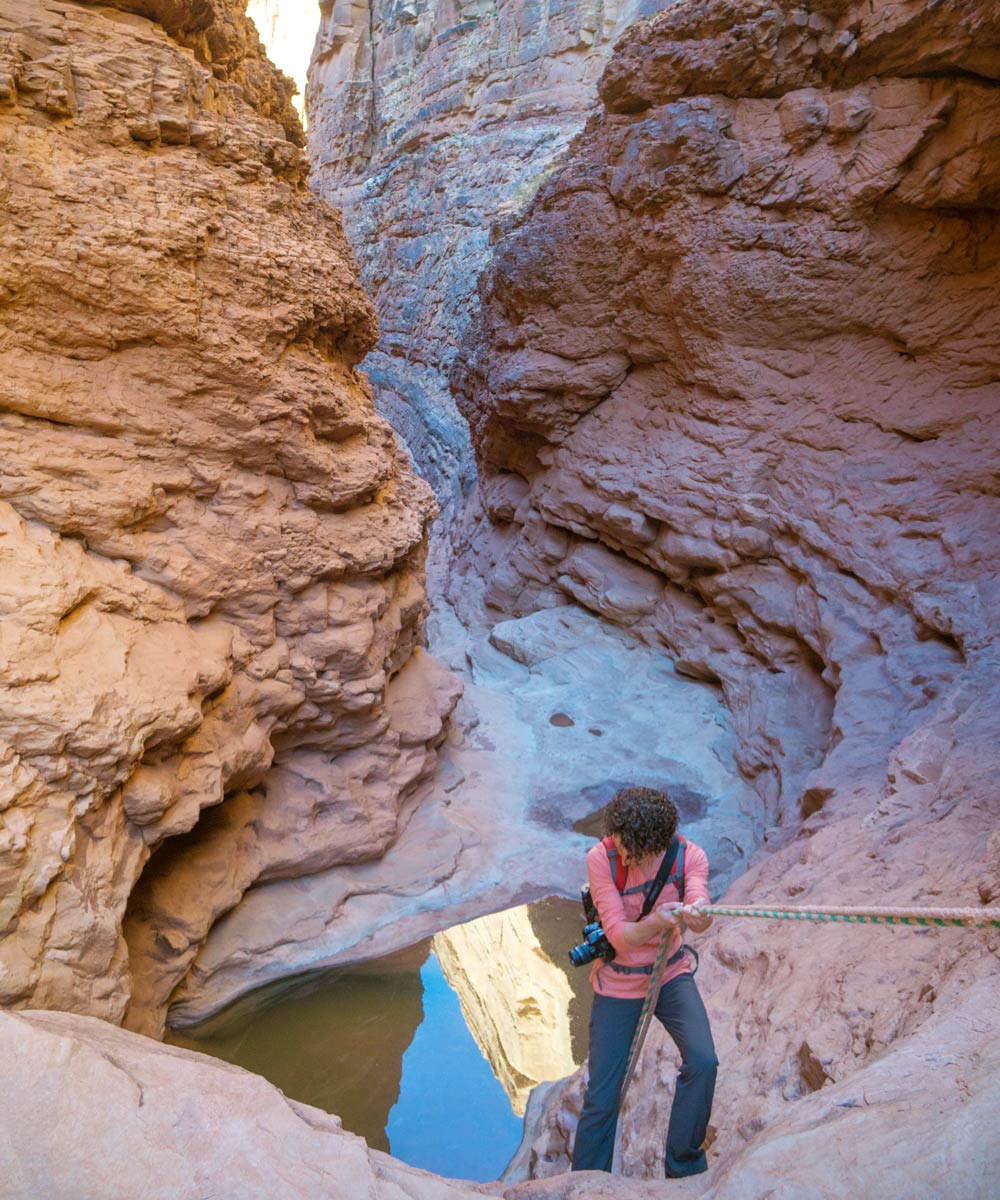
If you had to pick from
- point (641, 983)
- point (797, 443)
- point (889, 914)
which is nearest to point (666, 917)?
point (641, 983)

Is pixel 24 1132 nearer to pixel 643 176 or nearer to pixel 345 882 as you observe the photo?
pixel 345 882

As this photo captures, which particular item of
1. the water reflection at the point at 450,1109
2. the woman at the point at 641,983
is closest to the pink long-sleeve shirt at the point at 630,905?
the woman at the point at 641,983

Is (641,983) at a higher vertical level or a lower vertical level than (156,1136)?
higher

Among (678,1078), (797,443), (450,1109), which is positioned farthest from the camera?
(797,443)

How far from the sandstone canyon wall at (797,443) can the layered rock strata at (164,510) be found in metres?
2.49

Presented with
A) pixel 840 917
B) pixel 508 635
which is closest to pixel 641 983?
pixel 840 917

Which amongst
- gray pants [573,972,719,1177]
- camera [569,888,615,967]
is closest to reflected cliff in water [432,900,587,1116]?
gray pants [573,972,719,1177]

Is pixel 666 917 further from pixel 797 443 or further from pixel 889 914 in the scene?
pixel 797 443

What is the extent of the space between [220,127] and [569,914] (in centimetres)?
572

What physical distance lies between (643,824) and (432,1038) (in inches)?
119

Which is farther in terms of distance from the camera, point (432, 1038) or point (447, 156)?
point (447, 156)

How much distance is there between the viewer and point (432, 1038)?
4758 mm

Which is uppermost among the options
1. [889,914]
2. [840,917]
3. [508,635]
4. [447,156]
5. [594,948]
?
[447,156]

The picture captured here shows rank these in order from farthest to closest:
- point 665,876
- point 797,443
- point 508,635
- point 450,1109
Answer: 1. point 508,635
2. point 797,443
3. point 450,1109
4. point 665,876
